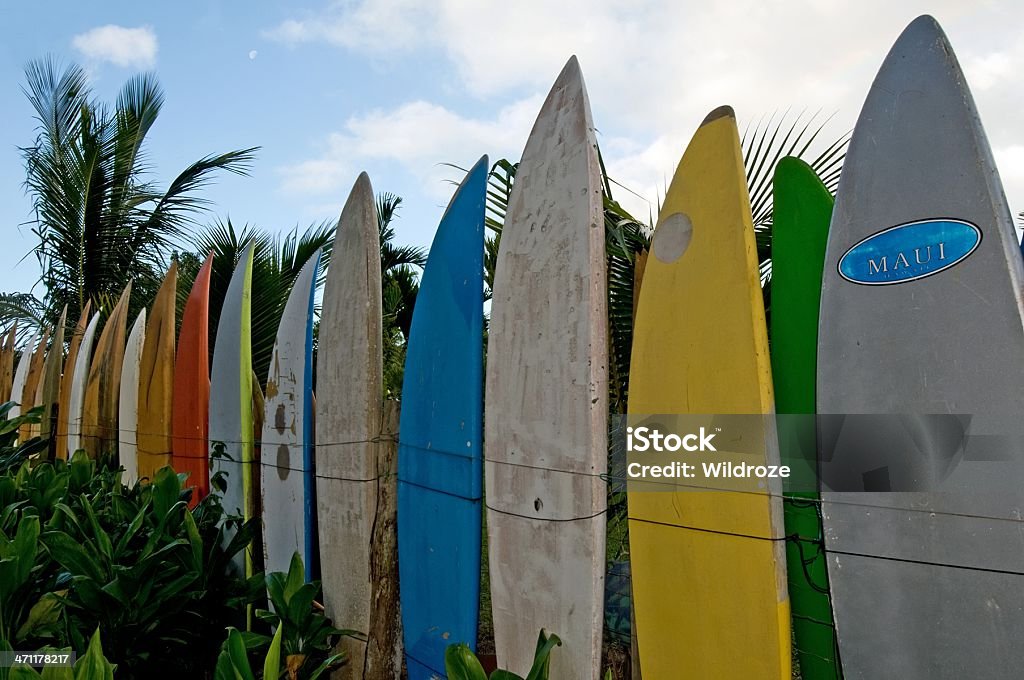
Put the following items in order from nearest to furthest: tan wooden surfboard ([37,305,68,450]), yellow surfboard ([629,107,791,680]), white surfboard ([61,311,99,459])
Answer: yellow surfboard ([629,107,791,680]), white surfboard ([61,311,99,459]), tan wooden surfboard ([37,305,68,450])

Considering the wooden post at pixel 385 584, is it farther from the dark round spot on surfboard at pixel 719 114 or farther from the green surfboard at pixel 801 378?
the dark round spot on surfboard at pixel 719 114

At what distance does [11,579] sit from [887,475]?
9.57ft

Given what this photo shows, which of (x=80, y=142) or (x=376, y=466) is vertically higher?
(x=80, y=142)

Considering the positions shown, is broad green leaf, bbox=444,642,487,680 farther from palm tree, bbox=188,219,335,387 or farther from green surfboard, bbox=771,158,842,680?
palm tree, bbox=188,219,335,387

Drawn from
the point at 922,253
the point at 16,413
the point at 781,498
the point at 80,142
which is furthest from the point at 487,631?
the point at 80,142

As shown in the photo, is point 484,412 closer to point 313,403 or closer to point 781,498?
point 781,498

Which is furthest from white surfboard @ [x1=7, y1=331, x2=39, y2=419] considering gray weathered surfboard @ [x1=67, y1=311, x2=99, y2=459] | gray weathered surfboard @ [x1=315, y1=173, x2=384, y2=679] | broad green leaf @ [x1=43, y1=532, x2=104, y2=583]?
gray weathered surfboard @ [x1=315, y1=173, x2=384, y2=679]

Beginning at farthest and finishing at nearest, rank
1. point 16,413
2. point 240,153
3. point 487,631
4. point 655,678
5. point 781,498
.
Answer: point 240,153, point 16,413, point 487,631, point 655,678, point 781,498

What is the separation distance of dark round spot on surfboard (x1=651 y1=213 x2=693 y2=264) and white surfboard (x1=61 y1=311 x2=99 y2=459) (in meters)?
5.06

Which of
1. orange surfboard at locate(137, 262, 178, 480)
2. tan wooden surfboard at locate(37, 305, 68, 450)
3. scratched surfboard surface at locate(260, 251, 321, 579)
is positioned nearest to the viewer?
scratched surfboard surface at locate(260, 251, 321, 579)

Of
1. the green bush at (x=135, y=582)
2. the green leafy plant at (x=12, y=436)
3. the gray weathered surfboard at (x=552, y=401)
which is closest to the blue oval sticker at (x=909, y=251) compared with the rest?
the gray weathered surfboard at (x=552, y=401)

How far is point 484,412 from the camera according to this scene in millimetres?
2342

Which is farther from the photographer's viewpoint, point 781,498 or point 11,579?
point 11,579

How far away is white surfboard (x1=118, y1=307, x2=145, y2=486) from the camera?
184 inches
